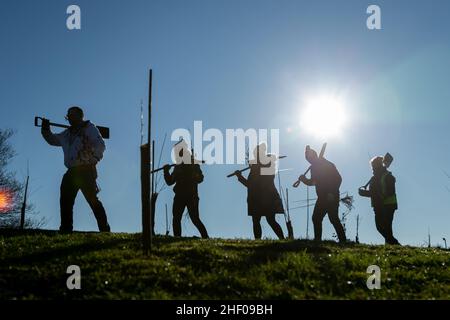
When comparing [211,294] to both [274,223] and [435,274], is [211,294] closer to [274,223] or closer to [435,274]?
[435,274]

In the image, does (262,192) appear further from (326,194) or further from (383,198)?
(383,198)

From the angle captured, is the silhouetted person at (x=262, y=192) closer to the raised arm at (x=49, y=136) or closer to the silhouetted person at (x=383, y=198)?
the silhouetted person at (x=383, y=198)

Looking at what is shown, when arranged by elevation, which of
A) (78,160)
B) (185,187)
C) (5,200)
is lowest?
(5,200)

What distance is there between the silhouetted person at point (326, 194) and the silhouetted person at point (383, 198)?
1.29 metres

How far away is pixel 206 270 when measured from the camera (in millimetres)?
8055

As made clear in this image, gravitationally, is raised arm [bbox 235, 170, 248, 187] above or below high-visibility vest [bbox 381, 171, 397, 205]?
above

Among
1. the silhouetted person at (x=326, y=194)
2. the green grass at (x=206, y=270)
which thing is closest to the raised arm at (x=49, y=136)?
the green grass at (x=206, y=270)

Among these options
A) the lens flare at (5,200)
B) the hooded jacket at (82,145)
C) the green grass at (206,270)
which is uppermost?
the hooded jacket at (82,145)

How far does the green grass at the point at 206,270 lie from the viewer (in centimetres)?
700

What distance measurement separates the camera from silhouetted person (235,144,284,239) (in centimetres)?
1388

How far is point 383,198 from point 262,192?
2945mm

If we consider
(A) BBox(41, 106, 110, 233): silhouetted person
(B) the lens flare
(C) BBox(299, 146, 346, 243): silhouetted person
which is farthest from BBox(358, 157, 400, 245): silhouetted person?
(B) the lens flare

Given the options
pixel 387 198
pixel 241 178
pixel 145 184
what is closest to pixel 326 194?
pixel 387 198

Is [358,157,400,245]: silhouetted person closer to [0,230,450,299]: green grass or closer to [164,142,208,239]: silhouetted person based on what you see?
[0,230,450,299]: green grass
